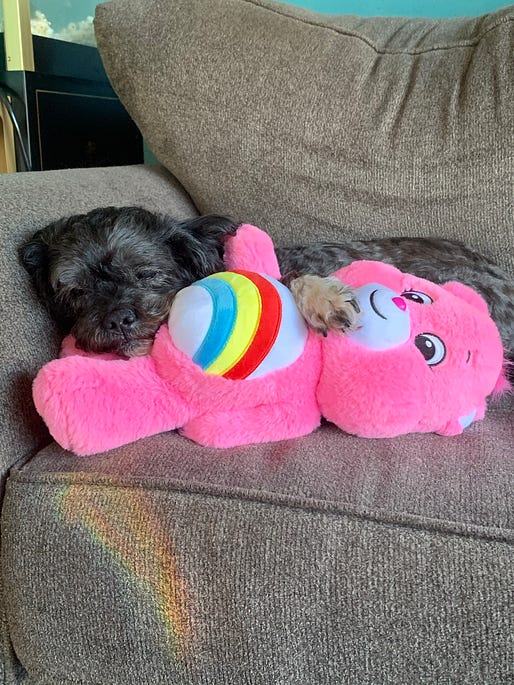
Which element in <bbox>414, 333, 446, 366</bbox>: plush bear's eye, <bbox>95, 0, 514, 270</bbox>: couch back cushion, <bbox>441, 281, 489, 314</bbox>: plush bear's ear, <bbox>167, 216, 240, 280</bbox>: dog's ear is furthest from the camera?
<bbox>95, 0, 514, 270</bbox>: couch back cushion

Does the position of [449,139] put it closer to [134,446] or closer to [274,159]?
[274,159]

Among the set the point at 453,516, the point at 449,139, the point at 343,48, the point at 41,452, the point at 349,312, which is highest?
the point at 343,48

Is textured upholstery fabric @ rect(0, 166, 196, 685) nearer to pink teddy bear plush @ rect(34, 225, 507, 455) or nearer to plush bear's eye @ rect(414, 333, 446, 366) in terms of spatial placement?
pink teddy bear plush @ rect(34, 225, 507, 455)

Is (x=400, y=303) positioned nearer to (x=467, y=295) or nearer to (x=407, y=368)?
(x=407, y=368)

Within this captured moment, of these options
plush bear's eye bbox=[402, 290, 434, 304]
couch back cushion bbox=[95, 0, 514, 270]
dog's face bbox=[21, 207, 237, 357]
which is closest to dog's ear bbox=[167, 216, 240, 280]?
dog's face bbox=[21, 207, 237, 357]

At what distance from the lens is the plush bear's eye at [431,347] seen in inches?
49.1

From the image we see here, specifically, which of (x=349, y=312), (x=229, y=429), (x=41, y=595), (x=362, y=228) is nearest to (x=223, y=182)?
(x=362, y=228)

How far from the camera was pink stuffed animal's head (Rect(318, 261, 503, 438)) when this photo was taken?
46.9 inches

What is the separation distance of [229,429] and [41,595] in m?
0.43

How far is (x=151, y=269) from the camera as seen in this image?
5.26 ft

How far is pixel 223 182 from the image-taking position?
79.0 inches

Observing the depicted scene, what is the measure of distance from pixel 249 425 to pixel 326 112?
112 cm

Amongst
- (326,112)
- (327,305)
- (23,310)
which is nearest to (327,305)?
(327,305)

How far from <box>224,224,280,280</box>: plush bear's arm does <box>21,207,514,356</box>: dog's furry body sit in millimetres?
67
